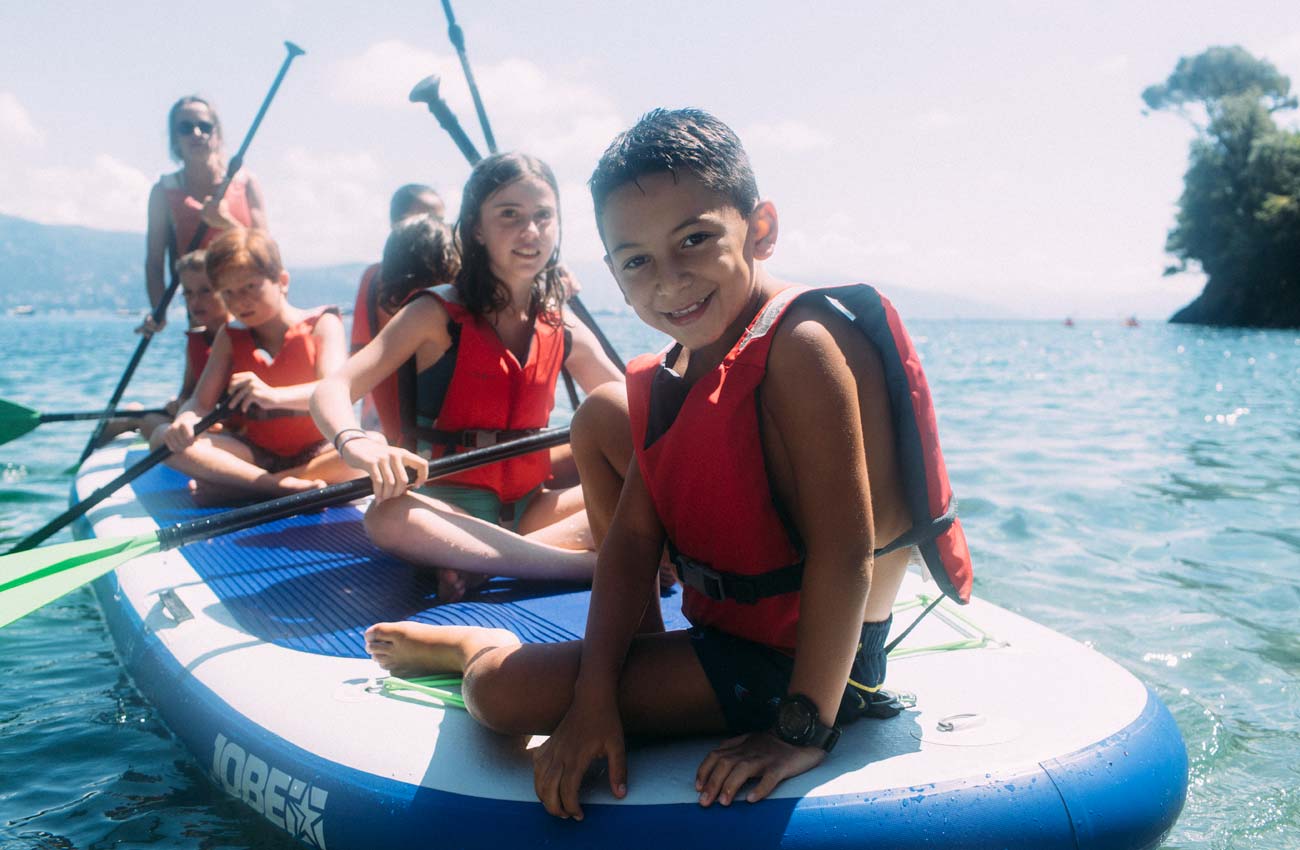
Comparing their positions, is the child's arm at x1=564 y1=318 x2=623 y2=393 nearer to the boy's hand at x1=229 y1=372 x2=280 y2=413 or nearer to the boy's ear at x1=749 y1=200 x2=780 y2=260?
the boy's hand at x1=229 y1=372 x2=280 y2=413

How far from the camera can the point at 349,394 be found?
2.49m

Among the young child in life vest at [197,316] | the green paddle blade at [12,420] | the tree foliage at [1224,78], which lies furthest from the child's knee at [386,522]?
the tree foliage at [1224,78]

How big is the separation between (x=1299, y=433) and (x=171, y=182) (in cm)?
829

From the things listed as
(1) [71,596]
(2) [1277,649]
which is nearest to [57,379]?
(1) [71,596]

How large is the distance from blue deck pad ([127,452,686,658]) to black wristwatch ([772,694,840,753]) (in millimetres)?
665

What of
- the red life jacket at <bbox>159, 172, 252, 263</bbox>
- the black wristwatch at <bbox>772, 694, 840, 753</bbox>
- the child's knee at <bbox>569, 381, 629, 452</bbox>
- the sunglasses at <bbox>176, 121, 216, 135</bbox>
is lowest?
the black wristwatch at <bbox>772, 694, 840, 753</bbox>

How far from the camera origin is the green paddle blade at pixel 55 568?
2.08 metres

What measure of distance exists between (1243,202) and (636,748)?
34.2 metres

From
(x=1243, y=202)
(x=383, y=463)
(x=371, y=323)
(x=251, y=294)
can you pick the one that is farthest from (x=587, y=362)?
(x=1243, y=202)

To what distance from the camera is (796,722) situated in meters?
1.35

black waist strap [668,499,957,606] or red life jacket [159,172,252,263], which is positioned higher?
red life jacket [159,172,252,263]

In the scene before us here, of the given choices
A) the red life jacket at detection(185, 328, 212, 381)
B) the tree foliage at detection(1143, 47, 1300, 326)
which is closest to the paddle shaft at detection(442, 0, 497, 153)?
the red life jacket at detection(185, 328, 212, 381)

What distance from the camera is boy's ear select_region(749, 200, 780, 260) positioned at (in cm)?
142

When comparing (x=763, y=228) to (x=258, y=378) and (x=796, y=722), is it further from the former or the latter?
(x=258, y=378)
